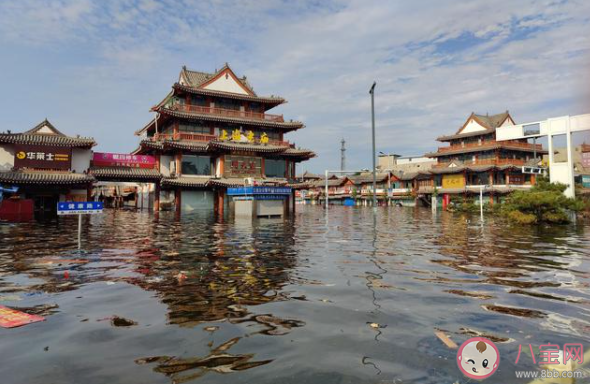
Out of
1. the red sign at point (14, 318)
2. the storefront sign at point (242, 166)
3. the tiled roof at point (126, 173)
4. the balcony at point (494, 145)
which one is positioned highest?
the balcony at point (494, 145)

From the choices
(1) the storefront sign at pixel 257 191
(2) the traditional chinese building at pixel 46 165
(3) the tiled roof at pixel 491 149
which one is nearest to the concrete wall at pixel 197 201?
(1) the storefront sign at pixel 257 191

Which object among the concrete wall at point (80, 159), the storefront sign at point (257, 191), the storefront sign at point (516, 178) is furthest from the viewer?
the storefront sign at point (516, 178)

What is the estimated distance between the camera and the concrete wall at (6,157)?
85.9 feet

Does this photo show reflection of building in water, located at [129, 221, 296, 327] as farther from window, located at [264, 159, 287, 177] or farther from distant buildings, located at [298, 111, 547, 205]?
distant buildings, located at [298, 111, 547, 205]

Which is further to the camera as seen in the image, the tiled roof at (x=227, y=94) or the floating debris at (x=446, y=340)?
the tiled roof at (x=227, y=94)

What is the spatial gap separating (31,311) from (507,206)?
24.6 metres

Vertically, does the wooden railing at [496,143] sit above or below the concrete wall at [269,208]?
above

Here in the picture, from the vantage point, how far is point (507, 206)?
2278 centimetres

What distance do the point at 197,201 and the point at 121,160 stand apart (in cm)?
729

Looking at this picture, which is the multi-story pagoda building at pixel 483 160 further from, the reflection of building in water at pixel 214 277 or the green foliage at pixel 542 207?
the reflection of building in water at pixel 214 277

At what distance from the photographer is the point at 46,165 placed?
2703cm

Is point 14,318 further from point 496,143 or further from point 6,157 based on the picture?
point 496,143

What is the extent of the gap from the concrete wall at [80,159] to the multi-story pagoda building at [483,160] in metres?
47.2

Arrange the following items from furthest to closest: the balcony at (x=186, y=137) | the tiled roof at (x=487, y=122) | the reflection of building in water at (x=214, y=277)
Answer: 1. the tiled roof at (x=487, y=122)
2. the balcony at (x=186, y=137)
3. the reflection of building in water at (x=214, y=277)
